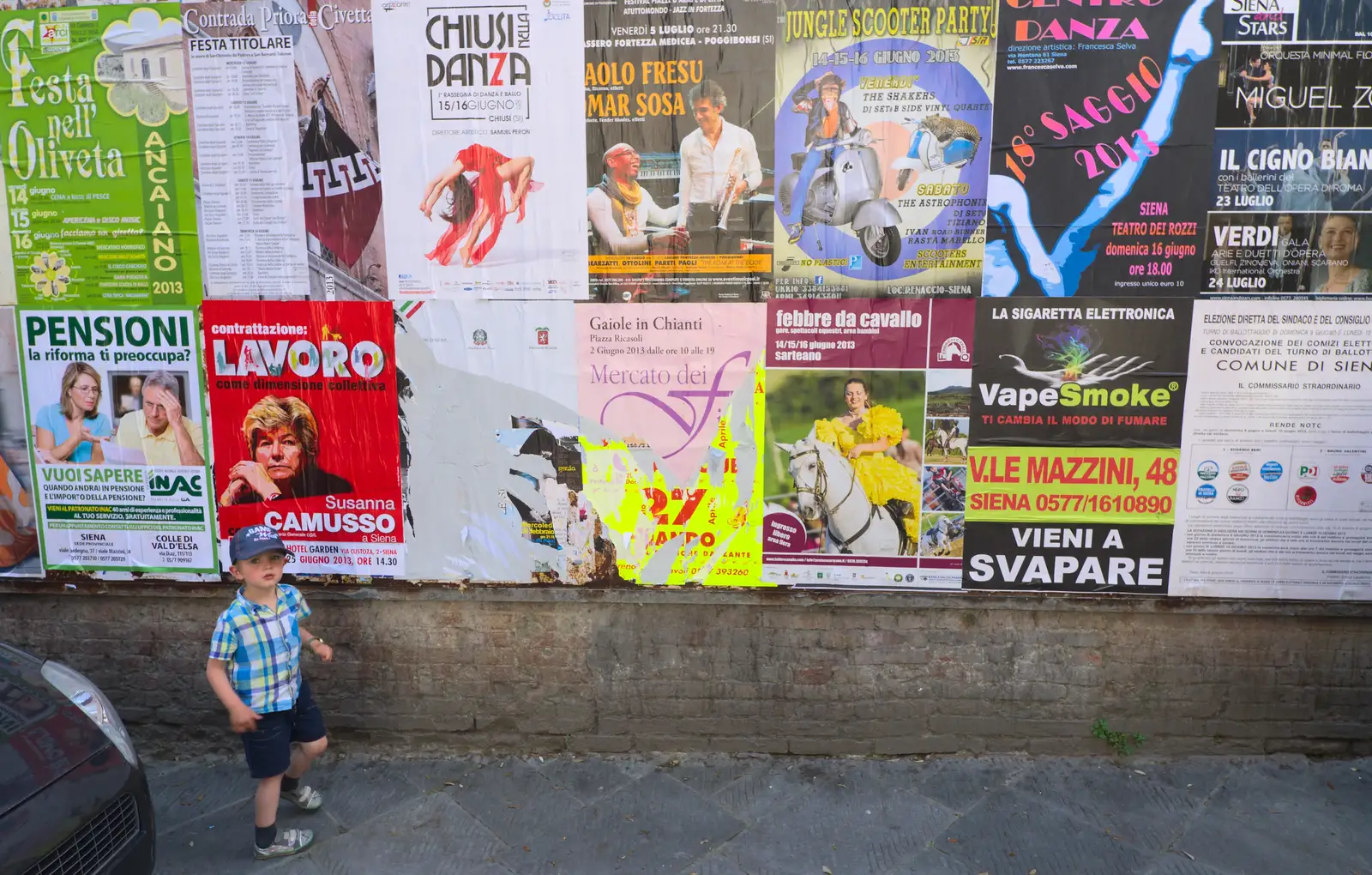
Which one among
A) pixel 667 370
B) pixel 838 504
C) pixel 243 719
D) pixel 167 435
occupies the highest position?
pixel 667 370

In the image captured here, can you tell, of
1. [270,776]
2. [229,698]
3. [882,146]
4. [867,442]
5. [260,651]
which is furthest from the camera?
[867,442]

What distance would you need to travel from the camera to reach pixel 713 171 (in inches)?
172

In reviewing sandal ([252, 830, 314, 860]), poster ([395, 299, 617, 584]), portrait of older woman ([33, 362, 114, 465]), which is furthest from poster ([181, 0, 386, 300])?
sandal ([252, 830, 314, 860])

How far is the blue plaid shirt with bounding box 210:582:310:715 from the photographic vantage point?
3.79 metres

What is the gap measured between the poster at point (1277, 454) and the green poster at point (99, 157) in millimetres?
5125

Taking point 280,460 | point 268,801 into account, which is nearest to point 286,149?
point 280,460

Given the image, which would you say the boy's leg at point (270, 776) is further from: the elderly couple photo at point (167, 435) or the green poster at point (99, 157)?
the green poster at point (99, 157)

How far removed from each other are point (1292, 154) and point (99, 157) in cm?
583

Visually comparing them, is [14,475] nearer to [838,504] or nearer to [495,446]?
[495,446]

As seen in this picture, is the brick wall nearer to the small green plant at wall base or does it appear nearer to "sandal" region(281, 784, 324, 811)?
the small green plant at wall base

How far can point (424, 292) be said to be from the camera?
4535mm

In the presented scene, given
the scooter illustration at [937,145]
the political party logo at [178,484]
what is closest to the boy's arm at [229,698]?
the political party logo at [178,484]

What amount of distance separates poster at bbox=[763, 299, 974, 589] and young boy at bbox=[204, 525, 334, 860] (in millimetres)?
2290

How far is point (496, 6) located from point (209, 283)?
202cm
